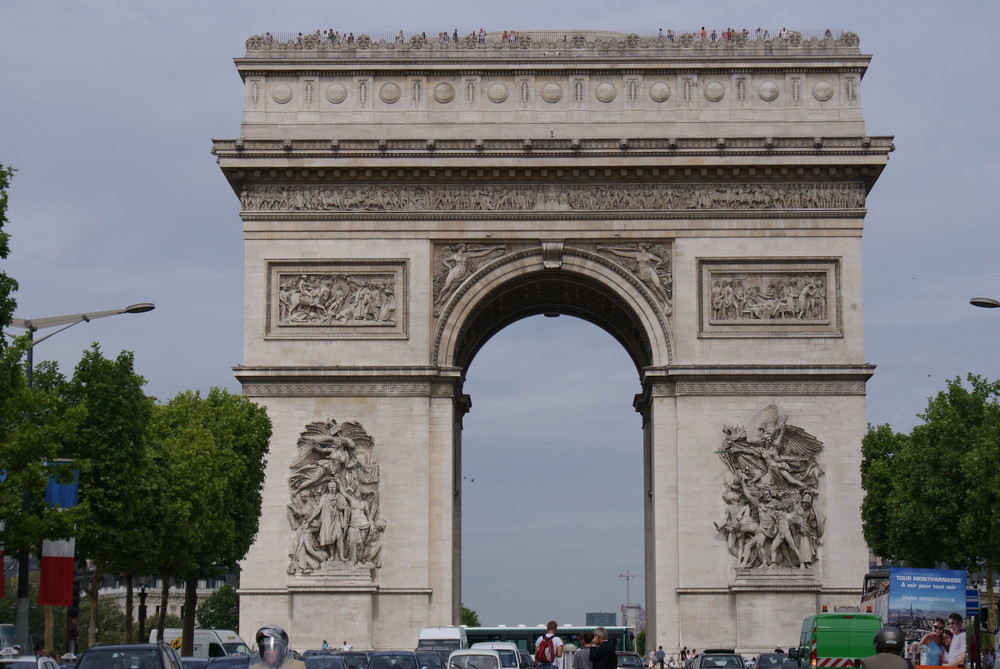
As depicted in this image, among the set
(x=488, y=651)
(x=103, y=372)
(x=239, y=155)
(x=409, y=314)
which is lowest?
(x=488, y=651)

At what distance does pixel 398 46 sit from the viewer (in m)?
55.6

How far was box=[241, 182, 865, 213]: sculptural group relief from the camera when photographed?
5462cm

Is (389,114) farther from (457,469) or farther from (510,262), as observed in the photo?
(457,469)

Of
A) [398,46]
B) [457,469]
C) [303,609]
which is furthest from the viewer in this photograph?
[457,469]

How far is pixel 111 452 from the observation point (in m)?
40.5

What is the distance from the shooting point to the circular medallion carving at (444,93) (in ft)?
182

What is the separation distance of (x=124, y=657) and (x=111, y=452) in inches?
613

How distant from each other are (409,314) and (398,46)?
8876 mm

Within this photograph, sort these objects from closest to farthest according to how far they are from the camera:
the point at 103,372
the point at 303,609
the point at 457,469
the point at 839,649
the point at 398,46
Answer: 1. the point at 839,649
2. the point at 103,372
3. the point at 303,609
4. the point at 398,46
5. the point at 457,469

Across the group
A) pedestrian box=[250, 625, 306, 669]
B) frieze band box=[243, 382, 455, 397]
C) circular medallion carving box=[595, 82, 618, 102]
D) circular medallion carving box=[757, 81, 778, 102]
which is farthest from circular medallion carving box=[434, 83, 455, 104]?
pedestrian box=[250, 625, 306, 669]

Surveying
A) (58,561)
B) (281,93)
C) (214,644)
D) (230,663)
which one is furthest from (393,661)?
(281,93)

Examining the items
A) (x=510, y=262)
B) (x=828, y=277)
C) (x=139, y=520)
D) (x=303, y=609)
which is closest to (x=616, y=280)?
(x=510, y=262)

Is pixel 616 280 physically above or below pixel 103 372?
above

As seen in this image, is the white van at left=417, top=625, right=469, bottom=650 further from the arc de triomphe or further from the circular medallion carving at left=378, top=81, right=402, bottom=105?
the circular medallion carving at left=378, top=81, right=402, bottom=105
